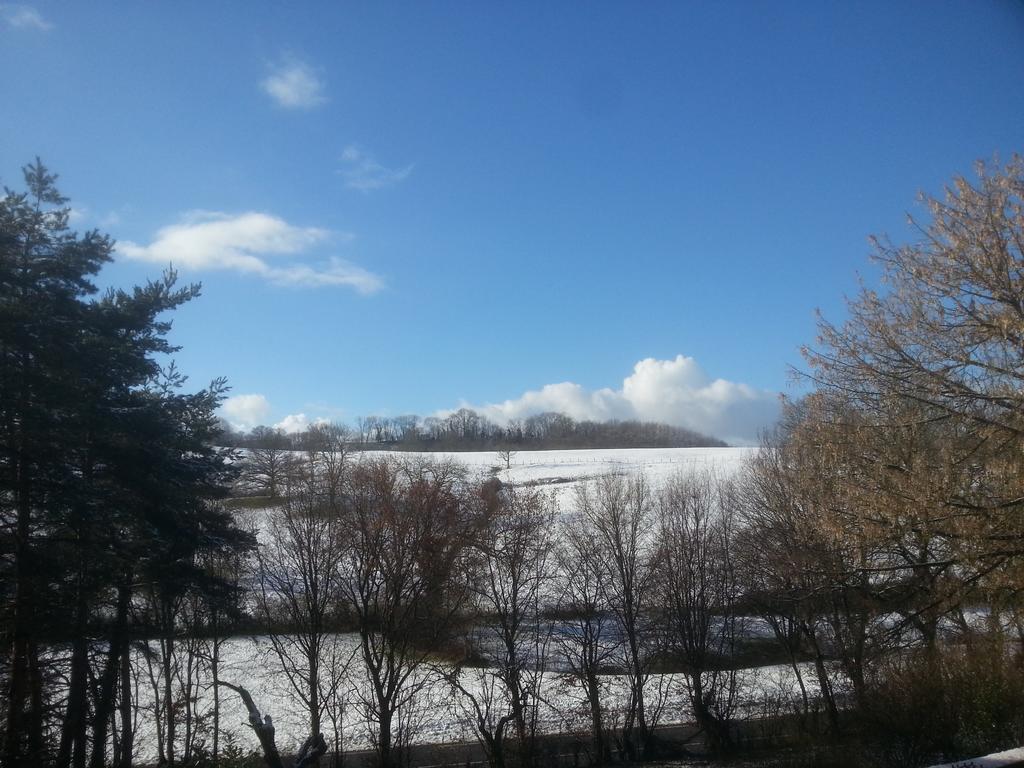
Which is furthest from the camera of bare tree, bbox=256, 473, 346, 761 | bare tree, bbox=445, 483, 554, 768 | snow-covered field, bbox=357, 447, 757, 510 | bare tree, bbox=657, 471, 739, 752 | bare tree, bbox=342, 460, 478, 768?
snow-covered field, bbox=357, 447, 757, 510

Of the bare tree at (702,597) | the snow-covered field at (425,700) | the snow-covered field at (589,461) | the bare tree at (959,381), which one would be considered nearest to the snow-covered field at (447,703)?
the snow-covered field at (425,700)

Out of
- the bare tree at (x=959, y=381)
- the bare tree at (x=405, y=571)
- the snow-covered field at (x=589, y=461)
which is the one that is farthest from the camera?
the snow-covered field at (x=589, y=461)

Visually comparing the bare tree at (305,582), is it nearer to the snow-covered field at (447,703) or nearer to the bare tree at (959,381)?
the snow-covered field at (447,703)

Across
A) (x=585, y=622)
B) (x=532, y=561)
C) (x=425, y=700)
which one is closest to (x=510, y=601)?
(x=532, y=561)

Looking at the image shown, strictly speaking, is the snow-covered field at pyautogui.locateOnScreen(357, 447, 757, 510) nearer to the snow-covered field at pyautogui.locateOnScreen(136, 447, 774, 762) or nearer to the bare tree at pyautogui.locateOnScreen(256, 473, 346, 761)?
the snow-covered field at pyautogui.locateOnScreen(136, 447, 774, 762)

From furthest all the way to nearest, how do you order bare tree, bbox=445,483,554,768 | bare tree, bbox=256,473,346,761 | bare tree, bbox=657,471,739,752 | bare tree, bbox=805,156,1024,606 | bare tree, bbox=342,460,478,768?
bare tree, bbox=256,473,346,761, bare tree, bbox=342,460,478,768, bare tree, bbox=445,483,554,768, bare tree, bbox=657,471,739,752, bare tree, bbox=805,156,1024,606

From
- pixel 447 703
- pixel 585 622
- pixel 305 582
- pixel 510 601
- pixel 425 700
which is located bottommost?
pixel 425 700

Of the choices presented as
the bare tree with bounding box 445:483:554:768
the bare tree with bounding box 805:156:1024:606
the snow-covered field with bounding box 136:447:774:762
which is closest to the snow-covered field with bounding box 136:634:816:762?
the snow-covered field with bounding box 136:447:774:762

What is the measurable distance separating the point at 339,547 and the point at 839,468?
18253 mm

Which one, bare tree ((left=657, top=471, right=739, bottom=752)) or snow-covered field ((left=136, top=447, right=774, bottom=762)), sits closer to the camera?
bare tree ((left=657, top=471, right=739, bottom=752))

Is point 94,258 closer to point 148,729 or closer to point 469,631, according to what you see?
point 469,631

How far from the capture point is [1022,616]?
11320 mm

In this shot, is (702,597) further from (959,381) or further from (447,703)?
(959,381)

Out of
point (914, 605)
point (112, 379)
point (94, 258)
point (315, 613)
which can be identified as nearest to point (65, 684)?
point (112, 379)
